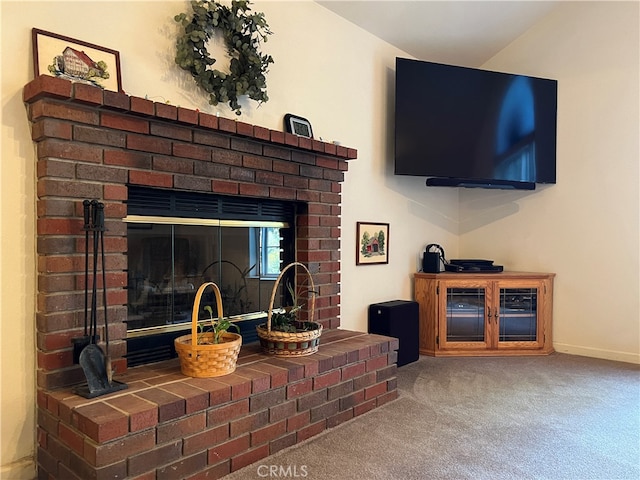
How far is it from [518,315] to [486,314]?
0.88ft

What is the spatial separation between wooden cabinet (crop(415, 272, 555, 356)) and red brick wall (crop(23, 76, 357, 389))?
→ 2.01 meters

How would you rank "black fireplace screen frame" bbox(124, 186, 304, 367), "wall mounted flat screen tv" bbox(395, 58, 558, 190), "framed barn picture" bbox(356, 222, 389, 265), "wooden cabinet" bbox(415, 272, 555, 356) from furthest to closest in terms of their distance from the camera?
"wooden cabinet" bbox(415, 272, 555, 356)
"wall mounted flat screen tv" bbox(395, 58, 558, 190)
"framed barn picture" bbox(356, 222, 389, 265)
"black fireplace screen frame" bbox(124, 186, 304, 367)

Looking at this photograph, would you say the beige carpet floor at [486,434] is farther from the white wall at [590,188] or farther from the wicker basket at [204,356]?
the white wall at [590,188]

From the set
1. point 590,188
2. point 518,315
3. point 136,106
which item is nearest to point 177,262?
point 136,106

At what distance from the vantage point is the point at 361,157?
3.50 m

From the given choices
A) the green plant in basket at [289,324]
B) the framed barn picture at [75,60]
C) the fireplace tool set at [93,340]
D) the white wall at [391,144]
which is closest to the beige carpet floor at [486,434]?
the green plant in basket at [289,324]

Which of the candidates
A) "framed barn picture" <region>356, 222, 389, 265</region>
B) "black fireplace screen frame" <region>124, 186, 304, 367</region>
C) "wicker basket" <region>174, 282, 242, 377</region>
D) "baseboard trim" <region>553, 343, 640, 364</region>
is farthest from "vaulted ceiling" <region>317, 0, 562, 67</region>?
"baseboard trim" <region>553, 343, 640, 364</region>

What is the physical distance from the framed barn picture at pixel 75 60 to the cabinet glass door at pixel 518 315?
3.12 m

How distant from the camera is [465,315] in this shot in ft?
12.3

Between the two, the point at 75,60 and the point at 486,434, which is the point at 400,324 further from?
the point at 75,60

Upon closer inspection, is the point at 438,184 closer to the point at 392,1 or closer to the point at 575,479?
the point at 392,1

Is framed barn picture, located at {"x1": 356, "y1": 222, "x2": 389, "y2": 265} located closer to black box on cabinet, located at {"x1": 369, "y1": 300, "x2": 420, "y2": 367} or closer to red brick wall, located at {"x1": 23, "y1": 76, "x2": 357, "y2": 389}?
black box on cabinet, located at {"x1": 369, "y1": 300, "x2": 420, "y2": 367}

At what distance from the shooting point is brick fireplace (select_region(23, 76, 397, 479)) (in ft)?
5.33

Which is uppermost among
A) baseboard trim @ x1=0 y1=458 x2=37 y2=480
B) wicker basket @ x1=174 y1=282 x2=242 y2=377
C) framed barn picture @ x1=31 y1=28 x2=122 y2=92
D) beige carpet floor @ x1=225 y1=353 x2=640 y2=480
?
framed barn picture @ x1=31 y1=28 x2=122 y2=92
